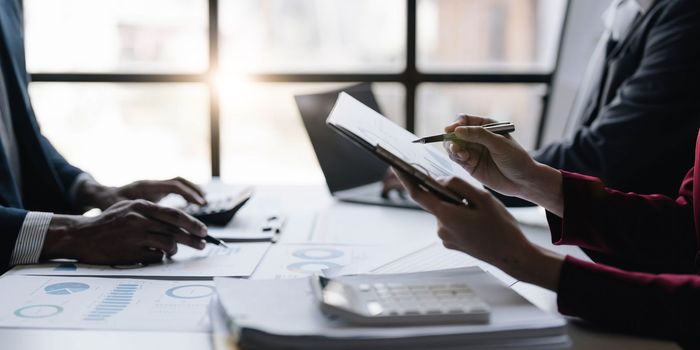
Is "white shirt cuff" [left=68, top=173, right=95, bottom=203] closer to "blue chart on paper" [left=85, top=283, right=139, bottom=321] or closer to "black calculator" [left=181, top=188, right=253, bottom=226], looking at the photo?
"black calculator" [left=181, top=188, right=253, bottom=226]

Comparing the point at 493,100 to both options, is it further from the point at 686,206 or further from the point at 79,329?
the point at 79,329

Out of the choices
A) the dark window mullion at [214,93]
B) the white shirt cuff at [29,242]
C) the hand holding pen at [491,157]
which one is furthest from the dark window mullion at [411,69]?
the white shirt cuff at [29,242]

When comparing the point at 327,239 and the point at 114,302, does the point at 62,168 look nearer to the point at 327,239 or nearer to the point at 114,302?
the point at 327,239

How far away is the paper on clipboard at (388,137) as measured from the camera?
0.89 m

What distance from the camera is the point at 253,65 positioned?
2.56 metres

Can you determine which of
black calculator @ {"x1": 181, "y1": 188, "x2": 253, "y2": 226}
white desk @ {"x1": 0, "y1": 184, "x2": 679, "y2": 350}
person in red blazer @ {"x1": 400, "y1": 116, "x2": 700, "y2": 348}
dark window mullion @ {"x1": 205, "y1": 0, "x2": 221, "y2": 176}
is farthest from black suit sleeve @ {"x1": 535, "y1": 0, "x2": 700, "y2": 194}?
dark window mullion @ {"x1": 205, "y1": 0, "x2": 221, "y2": 176}

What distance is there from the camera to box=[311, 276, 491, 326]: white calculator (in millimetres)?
723

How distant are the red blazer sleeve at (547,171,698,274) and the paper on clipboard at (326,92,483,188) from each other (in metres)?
0.16

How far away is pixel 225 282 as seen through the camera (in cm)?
87

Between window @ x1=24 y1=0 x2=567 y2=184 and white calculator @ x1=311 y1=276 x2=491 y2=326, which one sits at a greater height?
window @ x1=24 y1=0 x2=567 y2=184

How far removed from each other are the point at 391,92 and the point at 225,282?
5.83ft

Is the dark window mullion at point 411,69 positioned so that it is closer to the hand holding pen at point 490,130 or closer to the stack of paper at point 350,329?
the hand holding pen at point 490,130

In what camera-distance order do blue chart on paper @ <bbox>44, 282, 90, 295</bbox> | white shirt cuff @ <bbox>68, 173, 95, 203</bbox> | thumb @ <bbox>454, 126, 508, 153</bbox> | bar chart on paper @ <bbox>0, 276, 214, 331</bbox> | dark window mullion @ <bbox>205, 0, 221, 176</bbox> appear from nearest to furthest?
bar chart on paper @ <bbox>0, 276, 214, 331</bbox>
blue chart on paper @ <bbox>44, 282, 90, 295</bbox>
thumb @ <bbox>454, 126, 508, 153</bbox>
white shirt cuff @ <bbox>68, 173, 95, 203</bbox>
dark window mullion @ <bbox>205, 0, 221, 176</bbox>

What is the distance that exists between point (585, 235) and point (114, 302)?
697 millimetres
